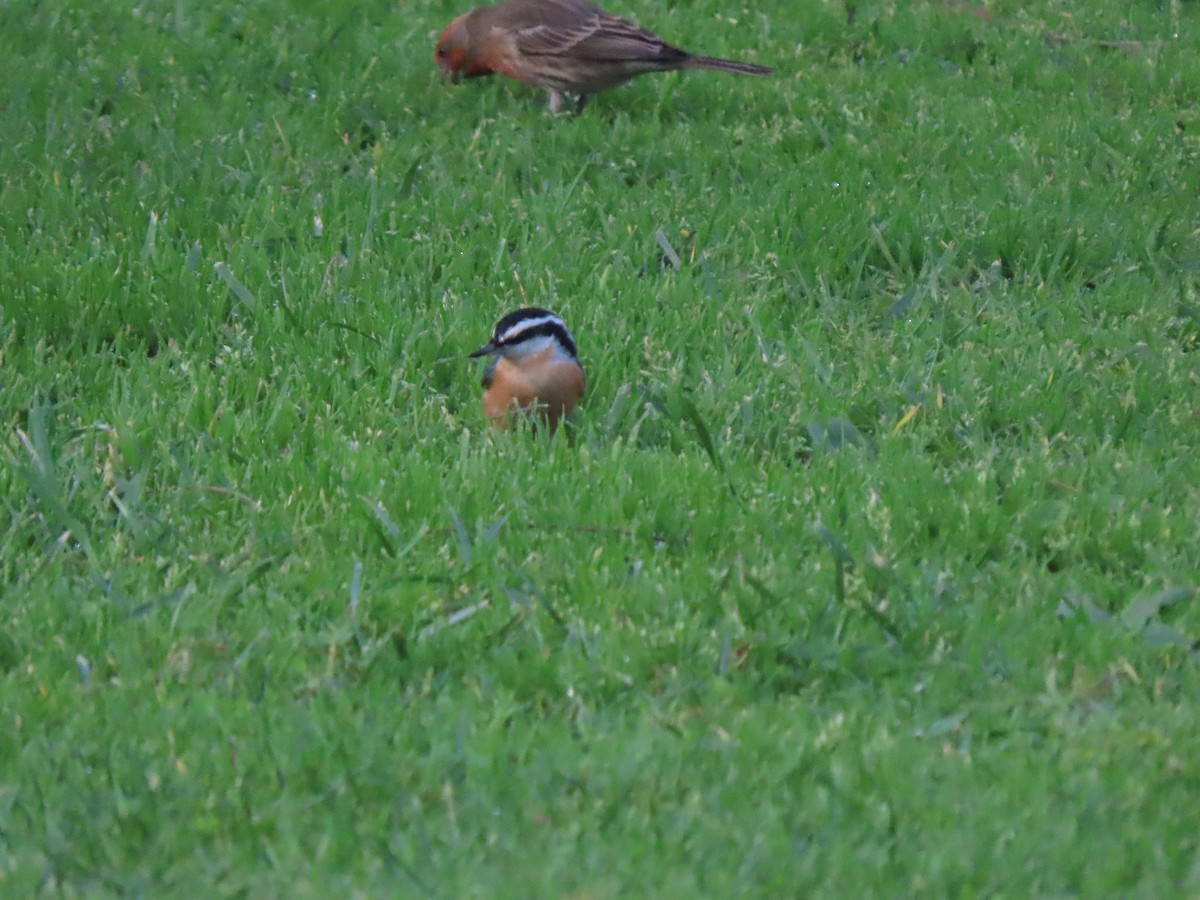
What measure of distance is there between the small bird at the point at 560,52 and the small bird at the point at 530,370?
4.04m

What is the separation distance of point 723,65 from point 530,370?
4519 mm

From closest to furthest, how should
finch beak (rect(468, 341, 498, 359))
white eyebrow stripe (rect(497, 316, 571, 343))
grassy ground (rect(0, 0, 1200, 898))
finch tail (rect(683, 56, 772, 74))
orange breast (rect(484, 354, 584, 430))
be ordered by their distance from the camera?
grassy ground (rect(0, 0, 1200, 898))
orange breast (rect(484, 354, 584, 430))
white eyebrow stripe (rect(497, 316, 571, 343))
finch beak (rect(468, 341, 498, 359))
finch tail (rect(683, 56, 772, 74))

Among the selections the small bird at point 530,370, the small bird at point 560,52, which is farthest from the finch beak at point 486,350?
the small bird at point 560,52

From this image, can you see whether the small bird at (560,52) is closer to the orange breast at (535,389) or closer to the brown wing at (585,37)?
the brown wing at (585,37)

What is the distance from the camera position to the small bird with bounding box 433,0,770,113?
10219 millimetres

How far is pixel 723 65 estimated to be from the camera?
10.2m

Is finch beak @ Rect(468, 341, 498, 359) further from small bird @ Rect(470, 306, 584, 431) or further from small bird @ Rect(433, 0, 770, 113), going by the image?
small bird @ Rect(433, 0, 770, 113)

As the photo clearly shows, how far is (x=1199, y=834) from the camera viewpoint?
12.8ft

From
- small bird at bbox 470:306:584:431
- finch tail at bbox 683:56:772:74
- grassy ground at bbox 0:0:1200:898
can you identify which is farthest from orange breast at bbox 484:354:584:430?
finch tail at bbox 683:56:772:74

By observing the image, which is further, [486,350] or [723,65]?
[723,65]

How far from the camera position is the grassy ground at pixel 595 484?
3.96 metres

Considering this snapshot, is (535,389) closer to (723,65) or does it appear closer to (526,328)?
(526,328)

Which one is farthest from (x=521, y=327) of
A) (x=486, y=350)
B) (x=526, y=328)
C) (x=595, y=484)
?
(x=595, y=484)

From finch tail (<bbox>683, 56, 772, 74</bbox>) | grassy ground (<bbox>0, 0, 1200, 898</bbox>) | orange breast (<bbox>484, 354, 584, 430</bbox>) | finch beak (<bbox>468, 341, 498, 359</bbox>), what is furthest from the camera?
finch tail (<bbox>683, 56, 772, 74</bbox>)
